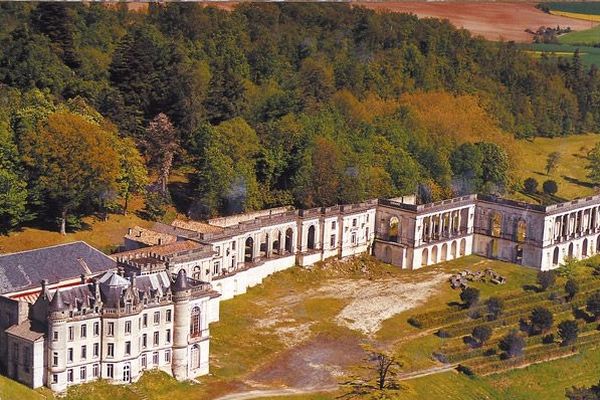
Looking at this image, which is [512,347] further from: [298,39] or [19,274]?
[298,39]

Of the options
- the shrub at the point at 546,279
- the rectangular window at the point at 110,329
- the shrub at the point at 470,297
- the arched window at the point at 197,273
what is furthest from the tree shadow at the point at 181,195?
the rectangular window at the point at 110,329

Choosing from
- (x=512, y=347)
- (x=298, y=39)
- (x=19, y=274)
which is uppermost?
(x=298, y=39)

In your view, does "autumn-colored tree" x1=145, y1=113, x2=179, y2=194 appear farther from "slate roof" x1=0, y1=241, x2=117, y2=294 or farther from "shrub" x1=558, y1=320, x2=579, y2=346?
"shrub" x1=558, y1=320, x2=579, y2=346

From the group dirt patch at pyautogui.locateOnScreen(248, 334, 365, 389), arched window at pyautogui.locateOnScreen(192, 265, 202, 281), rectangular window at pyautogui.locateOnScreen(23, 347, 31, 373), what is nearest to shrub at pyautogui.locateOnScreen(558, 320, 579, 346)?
dirt patch at pyautogui.locateOnScreen(248, 334, 365, 389)

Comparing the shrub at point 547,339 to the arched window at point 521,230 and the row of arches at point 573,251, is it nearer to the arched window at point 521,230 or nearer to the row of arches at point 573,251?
the arched window at point 521,230

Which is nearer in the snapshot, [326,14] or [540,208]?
[540,208]

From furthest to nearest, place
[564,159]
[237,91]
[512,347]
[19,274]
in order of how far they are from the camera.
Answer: [564,159] < [237,91] < [512,347] < [19,274]

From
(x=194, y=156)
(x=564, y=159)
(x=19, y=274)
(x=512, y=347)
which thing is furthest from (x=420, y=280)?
(x=564, y=159)
